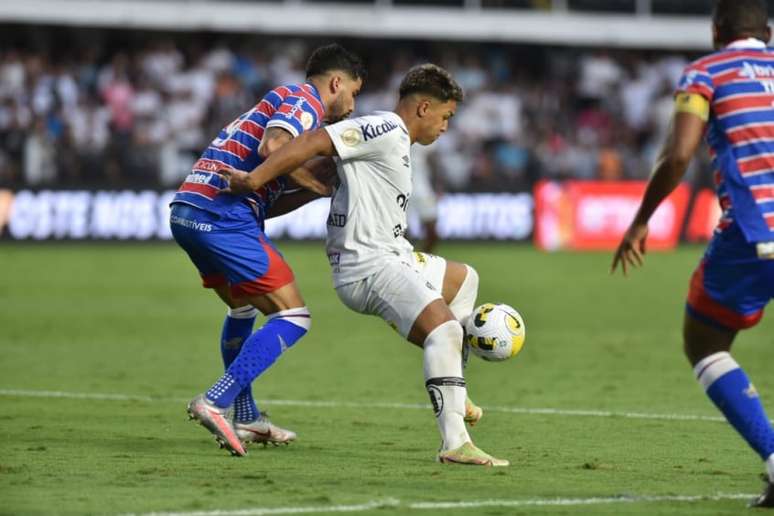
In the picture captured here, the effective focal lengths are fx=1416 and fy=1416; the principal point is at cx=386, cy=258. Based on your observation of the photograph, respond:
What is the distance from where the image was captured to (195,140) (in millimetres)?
28000

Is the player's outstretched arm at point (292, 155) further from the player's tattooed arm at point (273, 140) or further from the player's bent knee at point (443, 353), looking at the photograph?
the player's bent knee at point (443, 353)

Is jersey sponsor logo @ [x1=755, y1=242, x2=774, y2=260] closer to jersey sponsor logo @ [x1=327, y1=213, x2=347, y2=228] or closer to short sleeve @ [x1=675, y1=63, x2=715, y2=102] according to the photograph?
short sleeve @ [x1=675, y1=63, x2=715, y2=102]

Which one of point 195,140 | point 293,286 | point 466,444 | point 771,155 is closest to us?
point 771,155

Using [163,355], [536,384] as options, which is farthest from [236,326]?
[163,355]

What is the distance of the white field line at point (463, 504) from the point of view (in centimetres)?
597

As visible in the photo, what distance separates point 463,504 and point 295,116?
8.50 ft

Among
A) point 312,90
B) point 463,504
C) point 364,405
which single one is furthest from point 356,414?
point 463,504

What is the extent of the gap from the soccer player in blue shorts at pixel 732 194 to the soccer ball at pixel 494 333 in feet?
5.92

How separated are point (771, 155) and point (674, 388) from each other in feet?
17.2

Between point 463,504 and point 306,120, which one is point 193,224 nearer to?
point 306,120

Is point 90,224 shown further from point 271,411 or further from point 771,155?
point 771,155

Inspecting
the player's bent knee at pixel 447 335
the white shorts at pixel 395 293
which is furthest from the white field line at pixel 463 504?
the white shorts at pixel 395 293

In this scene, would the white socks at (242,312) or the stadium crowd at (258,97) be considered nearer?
the white socks at (242,312)

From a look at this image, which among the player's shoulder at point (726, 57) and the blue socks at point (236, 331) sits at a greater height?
the player's shoulder at point (726, 57)
